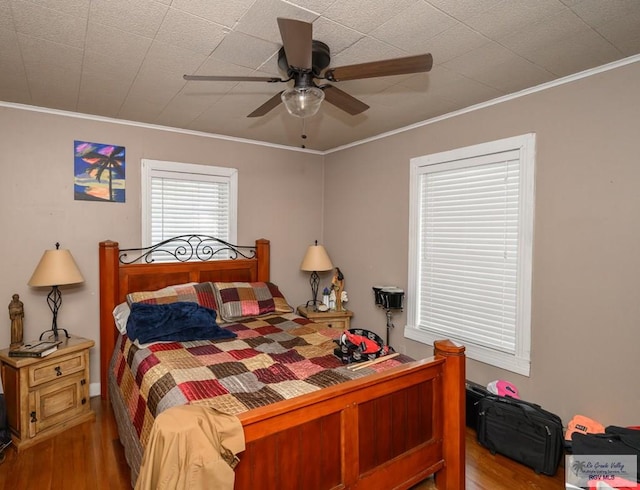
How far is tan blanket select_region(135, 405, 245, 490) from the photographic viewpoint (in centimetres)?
124

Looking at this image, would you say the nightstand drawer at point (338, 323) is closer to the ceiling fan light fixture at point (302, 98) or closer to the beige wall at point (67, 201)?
the beige wall at point (67, 201)

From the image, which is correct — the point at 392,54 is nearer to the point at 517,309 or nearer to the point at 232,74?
the point at 232,74

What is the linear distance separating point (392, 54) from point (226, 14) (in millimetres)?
965

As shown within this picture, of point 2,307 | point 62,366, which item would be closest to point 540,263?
point 62,366

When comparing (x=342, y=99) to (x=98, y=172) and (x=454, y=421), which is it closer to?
(x=454, y=421)

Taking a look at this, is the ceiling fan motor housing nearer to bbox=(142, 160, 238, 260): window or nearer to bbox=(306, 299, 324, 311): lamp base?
bbox=(142, 160, 238, 260): window

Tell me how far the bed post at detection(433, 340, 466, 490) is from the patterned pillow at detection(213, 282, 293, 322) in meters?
1.95

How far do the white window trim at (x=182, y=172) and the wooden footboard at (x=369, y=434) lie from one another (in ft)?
8.76

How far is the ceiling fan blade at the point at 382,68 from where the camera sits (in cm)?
161

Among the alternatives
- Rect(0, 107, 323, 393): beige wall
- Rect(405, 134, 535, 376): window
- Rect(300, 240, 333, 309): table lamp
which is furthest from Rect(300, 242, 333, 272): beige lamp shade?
Rect(405, 134, 535, 376): window

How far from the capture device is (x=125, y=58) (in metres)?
2.16

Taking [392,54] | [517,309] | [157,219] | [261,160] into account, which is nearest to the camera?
[392,54]

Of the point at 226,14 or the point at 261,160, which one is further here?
the point at 261,160

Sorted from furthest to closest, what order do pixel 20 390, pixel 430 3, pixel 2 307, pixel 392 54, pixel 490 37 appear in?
pixel 2 307 < pixel 20 390 < pixel 392 54 < pixel 490 37 < pixel 430 3
